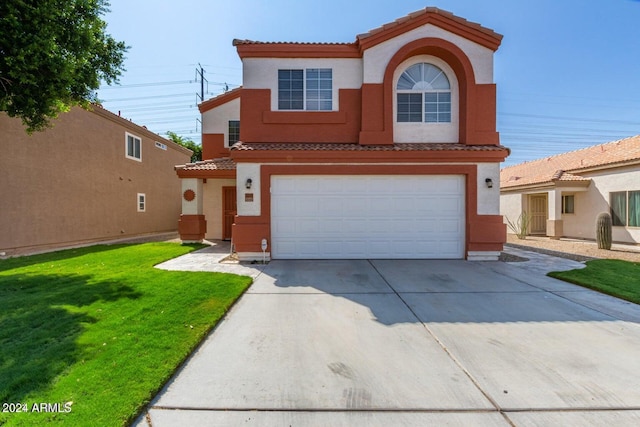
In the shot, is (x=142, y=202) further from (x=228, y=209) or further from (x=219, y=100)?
(x=219, y=100)

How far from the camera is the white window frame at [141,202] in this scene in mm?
17516

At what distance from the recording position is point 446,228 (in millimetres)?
9336

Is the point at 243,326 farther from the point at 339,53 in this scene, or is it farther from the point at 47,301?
the point at 339,53

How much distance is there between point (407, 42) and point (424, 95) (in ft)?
5.72

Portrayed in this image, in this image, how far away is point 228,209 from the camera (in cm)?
1467

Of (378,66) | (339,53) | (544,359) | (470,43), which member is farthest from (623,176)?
(544,359)

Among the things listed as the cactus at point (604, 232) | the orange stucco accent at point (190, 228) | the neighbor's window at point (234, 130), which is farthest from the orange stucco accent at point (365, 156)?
the cactus at point (604, 232)

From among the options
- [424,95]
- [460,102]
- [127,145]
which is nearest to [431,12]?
[424,95]

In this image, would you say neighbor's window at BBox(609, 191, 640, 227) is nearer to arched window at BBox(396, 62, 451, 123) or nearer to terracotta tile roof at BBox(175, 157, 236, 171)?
arched window at BBox(396, 62, 451, 123)

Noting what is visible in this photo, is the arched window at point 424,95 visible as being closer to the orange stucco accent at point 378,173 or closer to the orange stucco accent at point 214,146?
the orange stucco accent at point 378,173

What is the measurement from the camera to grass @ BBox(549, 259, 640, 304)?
604 cm

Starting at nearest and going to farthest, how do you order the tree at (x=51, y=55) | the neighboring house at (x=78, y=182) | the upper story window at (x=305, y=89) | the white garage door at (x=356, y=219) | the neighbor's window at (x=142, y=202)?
the tree at (x=51, y=55), the white garage door at (x=356, y=219), the upper story window at (x=305, y=89), the neighboring house at (x=78, y=182), the neighbor's window at (x=142, y=202)

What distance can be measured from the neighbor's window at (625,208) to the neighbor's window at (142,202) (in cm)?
2474

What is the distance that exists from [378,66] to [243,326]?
28.9ft
